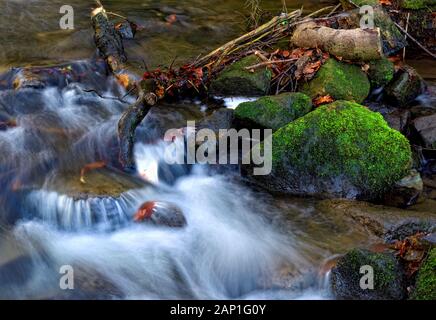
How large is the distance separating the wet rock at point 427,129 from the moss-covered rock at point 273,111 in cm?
158

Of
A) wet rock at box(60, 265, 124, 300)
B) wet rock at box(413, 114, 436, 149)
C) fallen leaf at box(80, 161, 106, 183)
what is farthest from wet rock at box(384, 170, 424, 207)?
fallen leaf at box(80, 161, 106, 183)

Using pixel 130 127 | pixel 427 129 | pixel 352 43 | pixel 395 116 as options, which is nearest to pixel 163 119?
pixel 130 127

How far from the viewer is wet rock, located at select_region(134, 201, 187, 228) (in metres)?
5.60

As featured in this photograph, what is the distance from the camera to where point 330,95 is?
24.0 feet

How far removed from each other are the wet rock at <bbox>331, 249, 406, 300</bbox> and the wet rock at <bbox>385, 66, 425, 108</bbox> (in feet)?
12.5

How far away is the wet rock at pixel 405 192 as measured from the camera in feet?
19.4

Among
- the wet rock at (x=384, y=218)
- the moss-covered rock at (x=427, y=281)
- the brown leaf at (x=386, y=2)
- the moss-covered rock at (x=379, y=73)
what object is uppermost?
the brown leaf at (x=386, y=2)

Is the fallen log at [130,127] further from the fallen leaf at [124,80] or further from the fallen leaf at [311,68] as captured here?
the fallen leaf at [311,68]

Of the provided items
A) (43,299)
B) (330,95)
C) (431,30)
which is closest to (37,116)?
(43,299)

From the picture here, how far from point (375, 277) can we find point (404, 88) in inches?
167

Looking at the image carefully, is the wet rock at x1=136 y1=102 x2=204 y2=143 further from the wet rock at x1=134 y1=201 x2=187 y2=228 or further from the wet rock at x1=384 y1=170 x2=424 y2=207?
the wet rock at x1=384 y1=170 x2=424 y2=207

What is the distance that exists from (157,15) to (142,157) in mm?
5090

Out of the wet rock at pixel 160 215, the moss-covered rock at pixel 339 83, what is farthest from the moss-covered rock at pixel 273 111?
the wet rock at pixel 160 215
